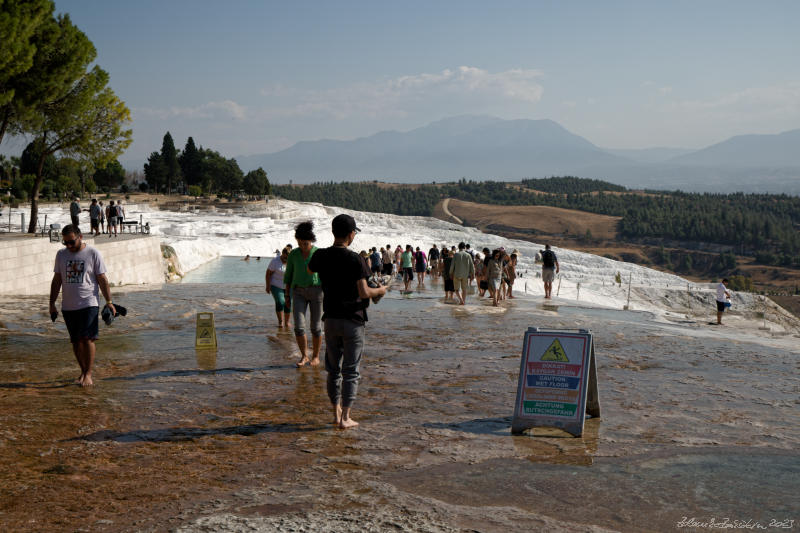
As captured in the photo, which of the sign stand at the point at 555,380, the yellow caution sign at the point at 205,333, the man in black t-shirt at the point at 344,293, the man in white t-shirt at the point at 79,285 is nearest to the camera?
the man in black t-shirt at the point at 344,293

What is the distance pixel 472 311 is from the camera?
51.8 feet

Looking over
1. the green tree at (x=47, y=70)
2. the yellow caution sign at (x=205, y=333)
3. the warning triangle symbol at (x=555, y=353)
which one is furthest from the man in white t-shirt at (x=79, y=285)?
the green tree at (x=47, y=70)

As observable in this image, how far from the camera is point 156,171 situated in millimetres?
95250

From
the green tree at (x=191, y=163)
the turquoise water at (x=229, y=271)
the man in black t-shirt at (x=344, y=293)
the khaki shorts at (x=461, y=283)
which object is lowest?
the turquoise water at (x=229, y=271)

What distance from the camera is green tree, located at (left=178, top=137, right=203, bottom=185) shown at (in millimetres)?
102688

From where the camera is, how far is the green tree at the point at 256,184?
345 feet

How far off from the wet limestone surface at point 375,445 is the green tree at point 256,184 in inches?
3828

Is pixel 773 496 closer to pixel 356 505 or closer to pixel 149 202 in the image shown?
pixel 356 505

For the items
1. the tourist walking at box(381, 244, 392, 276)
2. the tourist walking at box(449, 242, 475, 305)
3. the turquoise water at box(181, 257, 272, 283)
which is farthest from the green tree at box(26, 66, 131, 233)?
the tourist walking at box(449, 242, 475, 305)

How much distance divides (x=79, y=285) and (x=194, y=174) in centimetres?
10102

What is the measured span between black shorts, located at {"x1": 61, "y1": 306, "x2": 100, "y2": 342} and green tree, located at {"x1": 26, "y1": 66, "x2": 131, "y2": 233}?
19.2 meters

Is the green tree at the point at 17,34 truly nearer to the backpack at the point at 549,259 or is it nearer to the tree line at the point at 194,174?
the backpack at the point at 549,259

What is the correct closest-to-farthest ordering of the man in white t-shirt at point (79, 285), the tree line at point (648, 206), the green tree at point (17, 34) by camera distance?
the man in white t-shirt at point (79, 285) → the green tree at point (17, 34) → the tree line at point (648, 206)

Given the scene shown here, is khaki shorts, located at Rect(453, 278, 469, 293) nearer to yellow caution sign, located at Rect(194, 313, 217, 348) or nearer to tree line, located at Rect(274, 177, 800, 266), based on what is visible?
yellow caution sign, located at Rect(194, 313, 217, 348)
